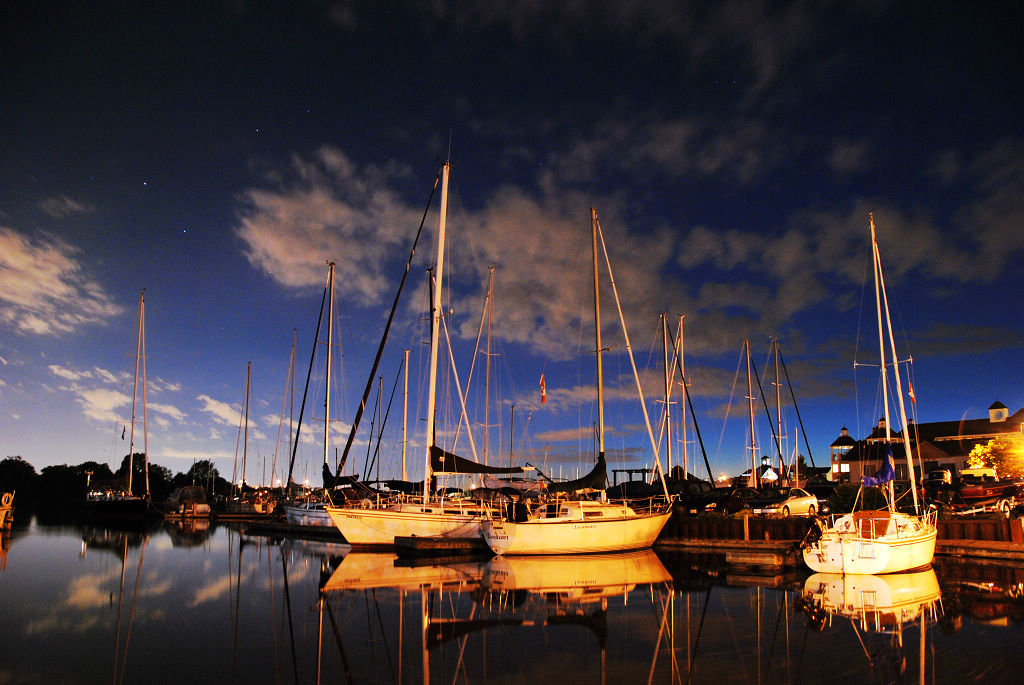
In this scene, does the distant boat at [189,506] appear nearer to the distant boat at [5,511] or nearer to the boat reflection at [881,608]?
the distant boat at [5,511]

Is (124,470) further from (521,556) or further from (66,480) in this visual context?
(521,556)

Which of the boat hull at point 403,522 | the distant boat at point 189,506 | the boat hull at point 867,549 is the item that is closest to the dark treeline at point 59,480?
the distant boat at point 189,506

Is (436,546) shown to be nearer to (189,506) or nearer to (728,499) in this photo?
(728,499)

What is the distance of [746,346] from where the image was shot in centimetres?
6209

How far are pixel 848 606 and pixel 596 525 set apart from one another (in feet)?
45.5

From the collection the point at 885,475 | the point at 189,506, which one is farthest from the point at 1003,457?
the point at 189,506

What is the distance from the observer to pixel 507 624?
15.9 meters

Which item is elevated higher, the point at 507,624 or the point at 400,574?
the point at 507,624

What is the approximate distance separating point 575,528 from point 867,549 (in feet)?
40.9

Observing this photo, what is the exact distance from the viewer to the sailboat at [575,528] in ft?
98.7

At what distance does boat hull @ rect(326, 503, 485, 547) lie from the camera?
33625 mm

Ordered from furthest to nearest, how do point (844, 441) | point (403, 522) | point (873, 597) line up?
1. point (844, 441)
2. point (403, 522)
3. point (873, 597)

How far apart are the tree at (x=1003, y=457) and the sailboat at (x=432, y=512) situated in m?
58.2

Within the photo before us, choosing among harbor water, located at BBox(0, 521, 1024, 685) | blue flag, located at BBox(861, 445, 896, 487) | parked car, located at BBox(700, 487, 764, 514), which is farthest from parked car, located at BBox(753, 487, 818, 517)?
blue flag, located at BBox(861, 445, 896, 487)
